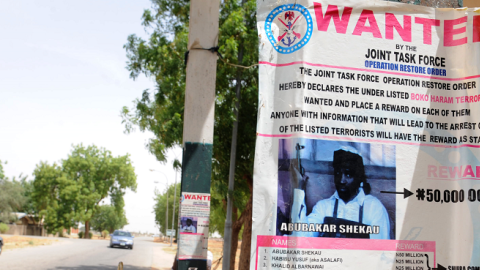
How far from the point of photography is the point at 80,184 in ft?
228

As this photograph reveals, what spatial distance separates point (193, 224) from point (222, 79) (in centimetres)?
865

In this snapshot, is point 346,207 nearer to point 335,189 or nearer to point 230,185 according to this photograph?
point 335,189

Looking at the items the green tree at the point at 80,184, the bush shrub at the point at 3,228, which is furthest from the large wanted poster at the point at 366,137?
the green tree at the point at 80,184

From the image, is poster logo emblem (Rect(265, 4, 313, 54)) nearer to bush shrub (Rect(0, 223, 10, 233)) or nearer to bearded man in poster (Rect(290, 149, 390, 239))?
bearded man in poster (Rect(290, 149, 390, 239))

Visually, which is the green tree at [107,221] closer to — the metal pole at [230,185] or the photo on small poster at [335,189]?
the metal pole at [230,185]

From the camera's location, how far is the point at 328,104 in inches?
82.0

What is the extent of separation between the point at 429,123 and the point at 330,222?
72 centimetres

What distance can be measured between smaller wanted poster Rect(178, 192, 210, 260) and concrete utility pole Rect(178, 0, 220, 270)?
52 millimetres

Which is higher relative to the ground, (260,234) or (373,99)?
(373,99)

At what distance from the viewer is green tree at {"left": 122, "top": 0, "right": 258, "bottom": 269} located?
12250 mm

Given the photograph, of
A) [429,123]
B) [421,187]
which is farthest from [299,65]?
[421,187]

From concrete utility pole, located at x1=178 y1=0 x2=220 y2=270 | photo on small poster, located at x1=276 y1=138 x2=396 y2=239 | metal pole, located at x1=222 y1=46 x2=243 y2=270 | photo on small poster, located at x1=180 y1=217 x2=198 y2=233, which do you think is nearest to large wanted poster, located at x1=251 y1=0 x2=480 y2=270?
photo on small poster, located at x1=276 y1=138 x2=396 y2=239

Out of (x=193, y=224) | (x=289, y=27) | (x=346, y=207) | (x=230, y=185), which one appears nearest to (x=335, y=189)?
(x=346, y=207)

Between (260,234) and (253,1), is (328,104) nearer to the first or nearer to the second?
(260,234)
